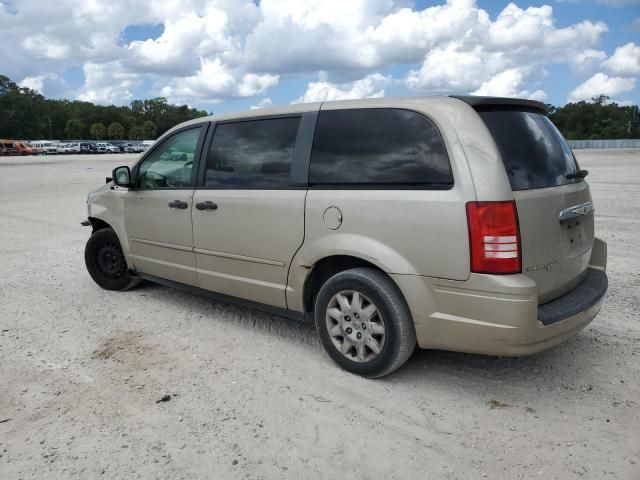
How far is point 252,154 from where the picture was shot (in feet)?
13.3

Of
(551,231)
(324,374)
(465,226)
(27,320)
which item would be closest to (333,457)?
(324,374)

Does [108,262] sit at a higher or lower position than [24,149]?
lower

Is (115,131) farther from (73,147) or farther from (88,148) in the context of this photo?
(73,147)

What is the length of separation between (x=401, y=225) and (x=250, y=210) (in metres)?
1.28

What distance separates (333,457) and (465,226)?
1.40 meters

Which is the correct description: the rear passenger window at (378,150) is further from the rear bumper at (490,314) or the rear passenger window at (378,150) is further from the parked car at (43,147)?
the parked car at (43,147)

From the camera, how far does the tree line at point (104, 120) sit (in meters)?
102

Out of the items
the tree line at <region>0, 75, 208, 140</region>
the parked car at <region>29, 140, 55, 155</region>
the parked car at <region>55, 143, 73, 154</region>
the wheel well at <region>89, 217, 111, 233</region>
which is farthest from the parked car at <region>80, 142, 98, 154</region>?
the wheel well at <region>89, 217, 111, 233</region>

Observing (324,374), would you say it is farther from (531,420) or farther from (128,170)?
(128,170)

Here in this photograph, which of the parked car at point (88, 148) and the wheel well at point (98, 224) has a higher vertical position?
the parked car at point (88, 148)

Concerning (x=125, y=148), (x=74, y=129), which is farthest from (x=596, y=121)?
(x=74, y=129)

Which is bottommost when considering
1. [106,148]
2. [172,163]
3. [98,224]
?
[98,224]

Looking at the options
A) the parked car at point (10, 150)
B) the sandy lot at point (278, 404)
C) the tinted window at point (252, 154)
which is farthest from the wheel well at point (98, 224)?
the parked car at point (10, 150)

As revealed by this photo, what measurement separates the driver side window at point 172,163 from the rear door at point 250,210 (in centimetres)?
27
